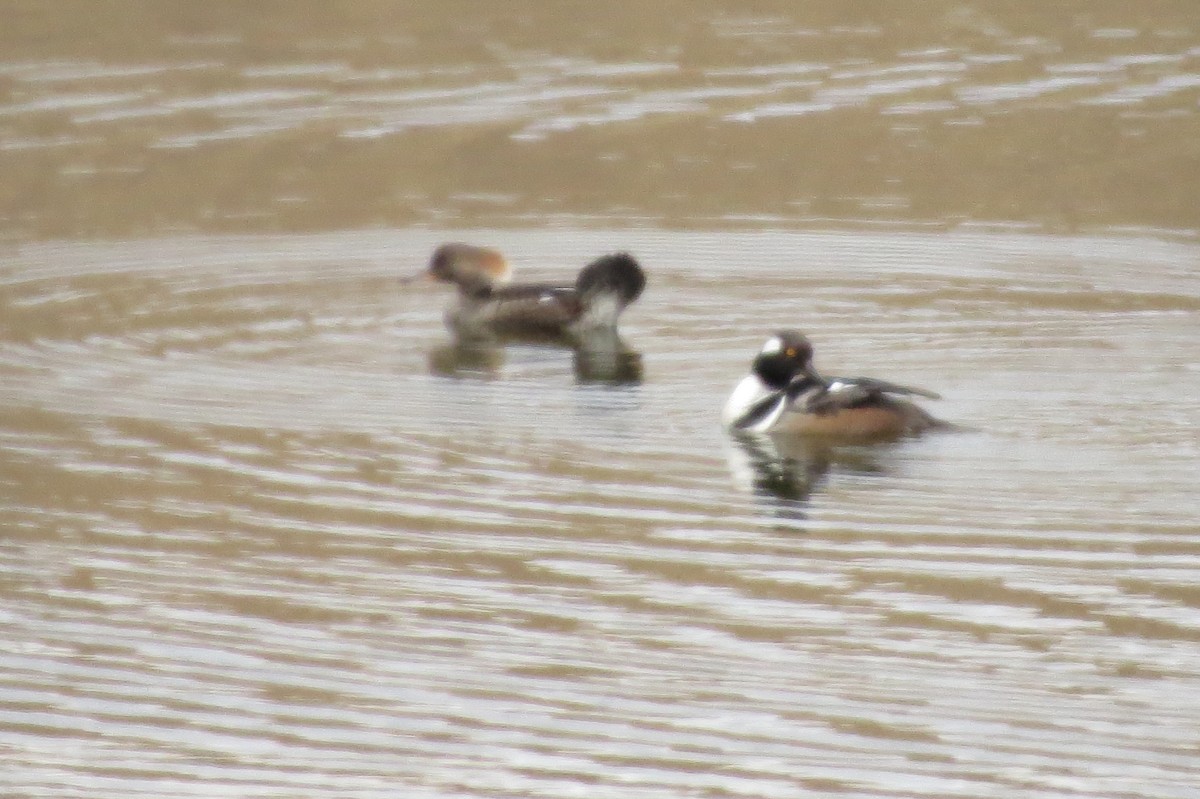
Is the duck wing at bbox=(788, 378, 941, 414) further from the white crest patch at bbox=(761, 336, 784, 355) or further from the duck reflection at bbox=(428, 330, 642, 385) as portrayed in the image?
the duck reflection at bbox=(428, 330, 642, 385)

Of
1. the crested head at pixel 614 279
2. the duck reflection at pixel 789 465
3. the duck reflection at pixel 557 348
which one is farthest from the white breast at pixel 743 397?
the crested head at pixel 614 279

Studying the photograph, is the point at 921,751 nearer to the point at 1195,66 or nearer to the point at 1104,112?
the point at 1104,112

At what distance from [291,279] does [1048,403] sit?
573 cm

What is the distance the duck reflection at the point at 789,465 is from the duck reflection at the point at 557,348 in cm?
157

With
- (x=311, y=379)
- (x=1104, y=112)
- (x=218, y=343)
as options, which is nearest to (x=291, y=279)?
(x=218, y=343)

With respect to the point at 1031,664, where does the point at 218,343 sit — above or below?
above

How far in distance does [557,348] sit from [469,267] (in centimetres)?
95

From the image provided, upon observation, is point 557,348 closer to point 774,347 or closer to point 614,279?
point 614,279

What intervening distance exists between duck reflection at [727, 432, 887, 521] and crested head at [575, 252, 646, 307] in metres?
2.73

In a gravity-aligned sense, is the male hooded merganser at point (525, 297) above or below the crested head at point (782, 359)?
above

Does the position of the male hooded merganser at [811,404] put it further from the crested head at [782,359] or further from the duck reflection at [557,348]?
the duck reflection at [557,348]

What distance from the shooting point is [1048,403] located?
11.9 m

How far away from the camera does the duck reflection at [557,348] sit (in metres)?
13.3

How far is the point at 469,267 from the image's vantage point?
49.1ft
